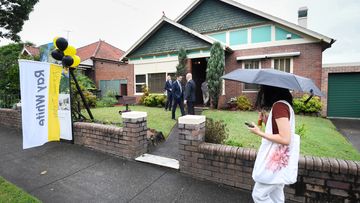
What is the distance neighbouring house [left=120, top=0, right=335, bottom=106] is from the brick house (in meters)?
4.71

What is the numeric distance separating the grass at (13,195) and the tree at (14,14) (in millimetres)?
10688

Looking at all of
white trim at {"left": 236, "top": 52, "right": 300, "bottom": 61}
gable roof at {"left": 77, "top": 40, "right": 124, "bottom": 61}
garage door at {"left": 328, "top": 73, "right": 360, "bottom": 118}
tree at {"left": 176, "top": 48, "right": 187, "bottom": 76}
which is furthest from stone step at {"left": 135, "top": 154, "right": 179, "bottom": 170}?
gable roof at {"left": 77, "top": 40, "right": 124, "bottom": 61}

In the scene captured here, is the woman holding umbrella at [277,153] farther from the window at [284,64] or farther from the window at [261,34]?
the window at [261,34]

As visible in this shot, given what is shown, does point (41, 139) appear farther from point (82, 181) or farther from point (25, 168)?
point (82, 181)

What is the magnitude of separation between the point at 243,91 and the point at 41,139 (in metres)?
9.72

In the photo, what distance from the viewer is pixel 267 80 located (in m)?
2.04

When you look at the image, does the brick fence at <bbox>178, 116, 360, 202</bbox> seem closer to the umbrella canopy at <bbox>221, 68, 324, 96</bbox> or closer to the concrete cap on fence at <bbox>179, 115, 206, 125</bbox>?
the concrete cap on fence at <bbox>179, 115, 206, 125</bbox>

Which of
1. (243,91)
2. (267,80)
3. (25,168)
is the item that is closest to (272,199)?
(267,80)

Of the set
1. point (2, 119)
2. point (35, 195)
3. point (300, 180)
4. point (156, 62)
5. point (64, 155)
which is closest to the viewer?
point (300, 180)

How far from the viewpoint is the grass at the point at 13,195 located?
2.80 metres

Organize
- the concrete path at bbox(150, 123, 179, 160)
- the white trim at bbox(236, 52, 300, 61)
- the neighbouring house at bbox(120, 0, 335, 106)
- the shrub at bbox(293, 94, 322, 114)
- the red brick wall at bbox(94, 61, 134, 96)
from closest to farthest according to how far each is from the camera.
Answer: the concrete path at bbox(150, 123, 179, 160) < the shrub at bbox(293, 94, 322, 114) < the neighbouring house at bbox(120, 0, 335, 106) < the white trim at bbox(236, 52, 300, 61) < the red brick wall at bbox(94, 61, 134, 96)

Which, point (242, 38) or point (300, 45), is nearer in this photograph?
point (300, 45)

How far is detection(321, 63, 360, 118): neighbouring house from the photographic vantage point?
10080 millimetres

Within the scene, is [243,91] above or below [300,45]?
below
